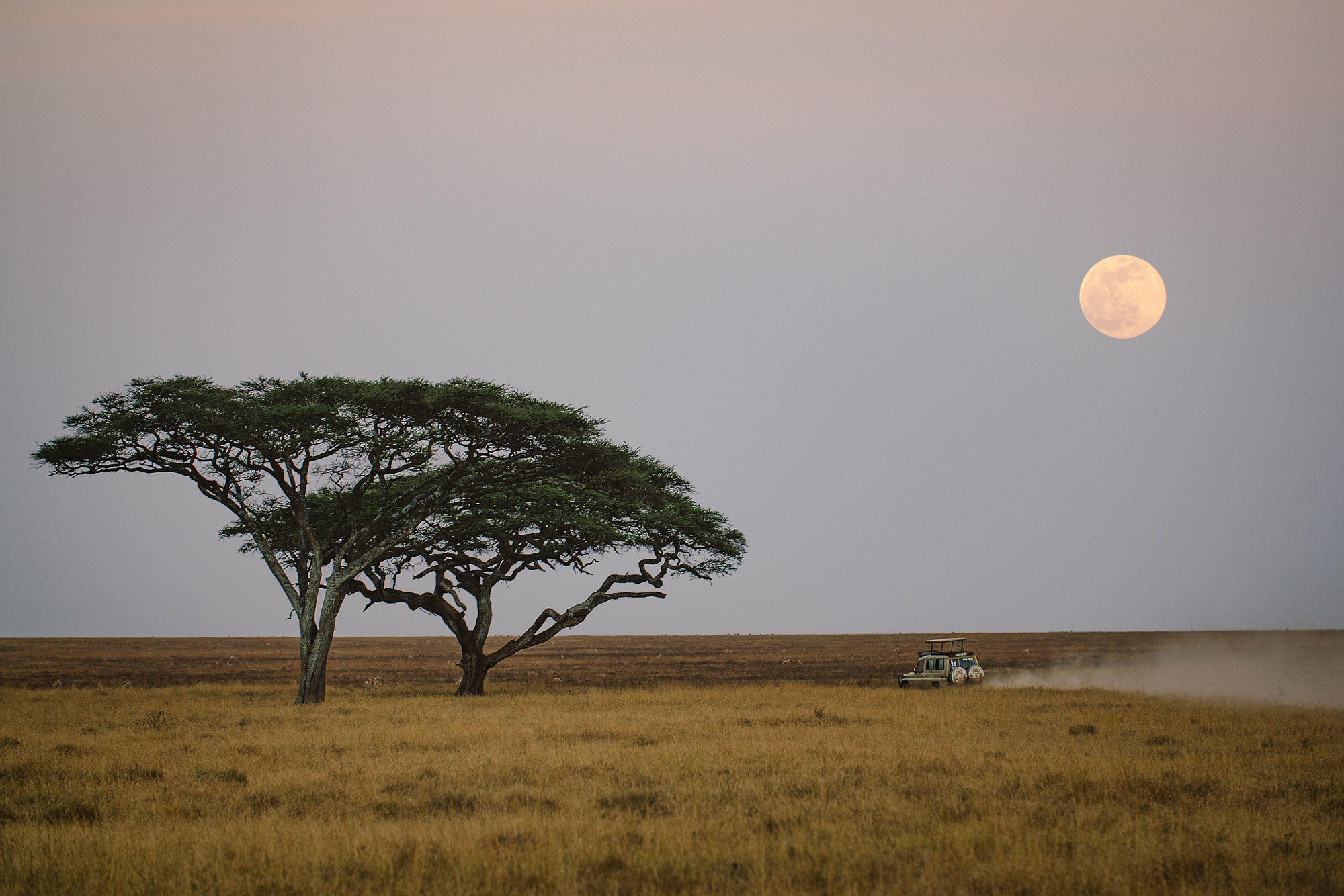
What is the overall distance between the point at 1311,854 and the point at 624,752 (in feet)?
36.7

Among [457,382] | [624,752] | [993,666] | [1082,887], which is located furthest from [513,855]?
[993,666]

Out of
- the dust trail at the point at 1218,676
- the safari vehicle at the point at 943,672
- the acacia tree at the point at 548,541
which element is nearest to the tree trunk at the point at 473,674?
the acacia tree at the point at 548,541

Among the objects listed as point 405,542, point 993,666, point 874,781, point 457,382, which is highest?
point 457,382

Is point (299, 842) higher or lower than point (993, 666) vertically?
higher

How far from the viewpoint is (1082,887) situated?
835cm

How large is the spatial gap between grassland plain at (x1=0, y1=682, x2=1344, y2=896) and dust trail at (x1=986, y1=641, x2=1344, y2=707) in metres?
11.4

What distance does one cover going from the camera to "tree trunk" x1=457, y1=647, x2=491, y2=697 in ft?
120

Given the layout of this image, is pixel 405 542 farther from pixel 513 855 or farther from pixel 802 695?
pixel 513 855

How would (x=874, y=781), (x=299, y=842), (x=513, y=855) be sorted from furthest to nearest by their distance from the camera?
(x=874, y=781), (x=299, y=842), (x=513, y=855)

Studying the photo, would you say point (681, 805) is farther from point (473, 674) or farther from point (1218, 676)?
point (1218, 676)

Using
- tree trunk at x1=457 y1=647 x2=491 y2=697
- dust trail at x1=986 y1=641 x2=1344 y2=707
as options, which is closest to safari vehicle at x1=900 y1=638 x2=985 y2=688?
dust trail at x1=986 y1=641 x2=1344 y2=707

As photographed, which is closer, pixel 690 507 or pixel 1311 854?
pixel 1311 854

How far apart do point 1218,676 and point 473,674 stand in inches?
1477

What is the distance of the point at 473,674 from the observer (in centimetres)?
3672
